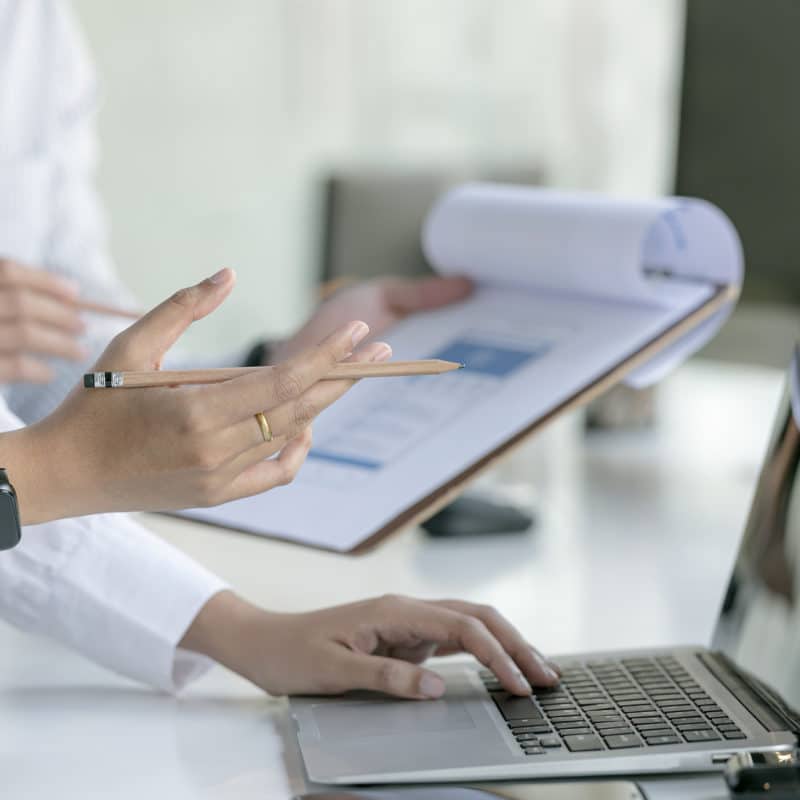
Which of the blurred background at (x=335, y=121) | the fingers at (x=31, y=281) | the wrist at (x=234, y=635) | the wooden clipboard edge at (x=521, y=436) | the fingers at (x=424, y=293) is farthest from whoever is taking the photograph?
the blurred background at (x=335, y=121)

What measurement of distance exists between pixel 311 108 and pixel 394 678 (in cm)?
294

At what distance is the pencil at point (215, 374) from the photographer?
538 mm

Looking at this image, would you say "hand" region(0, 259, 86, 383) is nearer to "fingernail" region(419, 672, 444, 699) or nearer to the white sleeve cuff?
the white sleeve cuff

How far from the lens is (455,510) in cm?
→ 120

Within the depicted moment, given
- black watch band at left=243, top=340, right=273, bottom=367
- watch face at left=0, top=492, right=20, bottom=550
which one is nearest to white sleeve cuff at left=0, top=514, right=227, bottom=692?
watch face at left=0, top=492, right=20, bottom=550

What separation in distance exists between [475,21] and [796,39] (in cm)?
230

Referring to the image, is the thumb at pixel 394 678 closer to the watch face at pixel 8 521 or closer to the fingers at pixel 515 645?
the fingers at pixel 515 645

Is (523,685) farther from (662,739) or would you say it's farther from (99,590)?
(99,590)

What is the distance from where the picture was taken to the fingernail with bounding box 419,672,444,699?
2.28ft

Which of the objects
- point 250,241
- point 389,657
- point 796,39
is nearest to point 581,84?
point 250,241

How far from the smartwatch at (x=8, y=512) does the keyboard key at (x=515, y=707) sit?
0.27 m

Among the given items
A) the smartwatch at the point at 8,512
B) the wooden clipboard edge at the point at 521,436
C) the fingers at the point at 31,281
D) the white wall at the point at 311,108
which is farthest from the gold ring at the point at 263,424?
the white wall at the point at 311,108

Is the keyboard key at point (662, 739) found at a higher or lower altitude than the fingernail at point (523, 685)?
higher

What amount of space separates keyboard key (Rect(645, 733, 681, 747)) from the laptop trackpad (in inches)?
3.6
